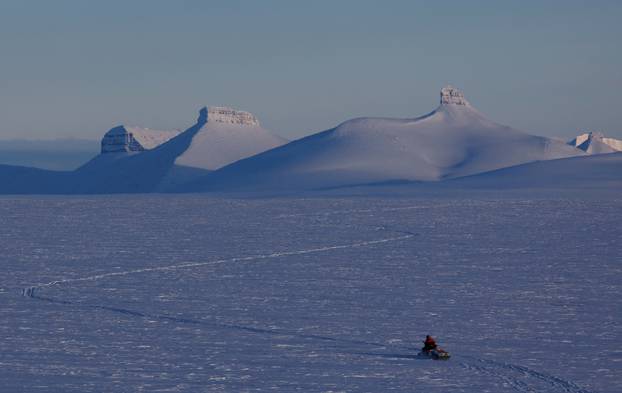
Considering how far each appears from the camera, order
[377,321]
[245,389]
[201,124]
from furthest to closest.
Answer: [201,124] → [377,321] → [245,389]

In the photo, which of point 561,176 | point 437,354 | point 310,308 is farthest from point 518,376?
point 561,176

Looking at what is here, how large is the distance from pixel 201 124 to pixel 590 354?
518 ft

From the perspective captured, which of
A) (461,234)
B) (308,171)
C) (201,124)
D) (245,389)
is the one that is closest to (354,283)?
(245,389)

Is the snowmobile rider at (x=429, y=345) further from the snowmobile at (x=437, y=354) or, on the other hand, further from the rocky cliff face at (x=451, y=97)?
the rocky cliff face at (x=451, y=97)

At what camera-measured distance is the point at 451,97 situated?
14762 cm

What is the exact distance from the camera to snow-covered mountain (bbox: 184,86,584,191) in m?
107

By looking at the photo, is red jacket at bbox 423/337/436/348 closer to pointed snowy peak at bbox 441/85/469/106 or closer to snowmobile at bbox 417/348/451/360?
snowmobile at bbox 417/348/451/360

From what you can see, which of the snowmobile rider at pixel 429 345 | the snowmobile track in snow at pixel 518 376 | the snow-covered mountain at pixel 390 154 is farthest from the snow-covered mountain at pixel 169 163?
the snowmobile track in snow at pixel 518 376

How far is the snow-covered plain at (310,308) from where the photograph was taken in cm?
1446

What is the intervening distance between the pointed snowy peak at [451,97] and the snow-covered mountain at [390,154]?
1.60 feet

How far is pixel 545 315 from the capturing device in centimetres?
1881

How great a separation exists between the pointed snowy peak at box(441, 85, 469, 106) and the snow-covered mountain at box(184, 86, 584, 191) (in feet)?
1.60

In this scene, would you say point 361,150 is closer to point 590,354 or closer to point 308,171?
point 308,171

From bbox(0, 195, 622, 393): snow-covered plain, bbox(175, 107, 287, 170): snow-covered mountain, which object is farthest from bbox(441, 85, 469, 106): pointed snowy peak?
bbox(0, 195, 622, 393): snow-covered plain
